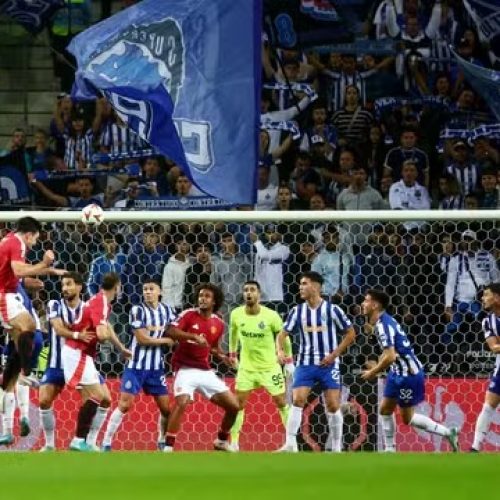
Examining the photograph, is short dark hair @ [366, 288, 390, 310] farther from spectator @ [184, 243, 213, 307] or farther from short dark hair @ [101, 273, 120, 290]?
short dark hair @ [101, 273, 120, 290]

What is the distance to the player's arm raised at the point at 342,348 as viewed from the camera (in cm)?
1459

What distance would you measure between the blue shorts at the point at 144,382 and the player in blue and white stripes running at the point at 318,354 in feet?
3.81

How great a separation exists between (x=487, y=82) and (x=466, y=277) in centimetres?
220

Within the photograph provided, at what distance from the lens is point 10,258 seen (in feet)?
43.0

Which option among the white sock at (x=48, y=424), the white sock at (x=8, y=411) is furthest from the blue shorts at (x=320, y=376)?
the white sock at (x=8, y=411)

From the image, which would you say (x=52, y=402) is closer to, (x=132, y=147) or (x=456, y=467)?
(x=132, y=147)

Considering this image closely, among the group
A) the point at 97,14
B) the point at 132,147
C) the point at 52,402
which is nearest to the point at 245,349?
the point at 52,402

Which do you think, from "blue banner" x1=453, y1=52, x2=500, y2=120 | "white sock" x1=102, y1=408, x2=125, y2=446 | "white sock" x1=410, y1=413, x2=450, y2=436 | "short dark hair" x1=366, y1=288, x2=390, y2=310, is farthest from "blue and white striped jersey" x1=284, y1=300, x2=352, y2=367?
"blue banner" x1=453, y1=52, x2=500, y2=120

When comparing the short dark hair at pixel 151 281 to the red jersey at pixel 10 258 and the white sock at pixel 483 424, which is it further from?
the white sock at pixel 483 424

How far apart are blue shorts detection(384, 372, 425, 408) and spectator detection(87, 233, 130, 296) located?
251cm

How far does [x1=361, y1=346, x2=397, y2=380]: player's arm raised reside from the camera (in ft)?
46.5

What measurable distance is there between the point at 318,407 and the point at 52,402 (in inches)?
94.2

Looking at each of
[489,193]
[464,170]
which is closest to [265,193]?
[464,170]

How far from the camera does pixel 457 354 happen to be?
14.9 metres
